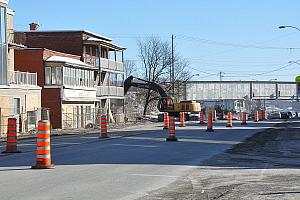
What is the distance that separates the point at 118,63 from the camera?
79812mm

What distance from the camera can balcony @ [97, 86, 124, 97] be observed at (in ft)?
231

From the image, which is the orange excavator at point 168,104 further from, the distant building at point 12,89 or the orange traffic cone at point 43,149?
the orange traffic cone at point 43,149

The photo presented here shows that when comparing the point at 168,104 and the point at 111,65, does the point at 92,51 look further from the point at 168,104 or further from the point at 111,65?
the point at 168,104

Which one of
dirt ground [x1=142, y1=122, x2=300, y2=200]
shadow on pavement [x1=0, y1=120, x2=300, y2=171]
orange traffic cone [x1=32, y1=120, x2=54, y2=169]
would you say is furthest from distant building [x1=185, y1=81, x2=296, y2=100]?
orange traffic cone [x1=32, y1=120, x2=54, y2=169]

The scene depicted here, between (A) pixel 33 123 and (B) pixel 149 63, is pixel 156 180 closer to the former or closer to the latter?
(A) pixel 33 123

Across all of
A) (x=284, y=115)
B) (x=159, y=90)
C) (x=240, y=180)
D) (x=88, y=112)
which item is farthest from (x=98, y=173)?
(x=284, y=115)

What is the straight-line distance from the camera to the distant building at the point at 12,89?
44.9 meters

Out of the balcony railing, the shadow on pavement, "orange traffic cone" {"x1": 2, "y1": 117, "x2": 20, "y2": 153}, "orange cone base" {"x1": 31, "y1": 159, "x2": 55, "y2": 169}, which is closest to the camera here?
"orange cone base" {"x1": 31, "y1": 159, "x2": 55, "y2": 169}

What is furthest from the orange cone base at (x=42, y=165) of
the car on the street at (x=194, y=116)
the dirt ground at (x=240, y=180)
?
the car on the street at (x=194, y=116)

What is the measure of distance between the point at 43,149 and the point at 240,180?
542 cm

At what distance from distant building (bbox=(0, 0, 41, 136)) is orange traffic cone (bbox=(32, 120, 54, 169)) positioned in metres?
28.3

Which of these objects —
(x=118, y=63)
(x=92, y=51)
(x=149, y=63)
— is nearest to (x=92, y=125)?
(x=92, y=51)

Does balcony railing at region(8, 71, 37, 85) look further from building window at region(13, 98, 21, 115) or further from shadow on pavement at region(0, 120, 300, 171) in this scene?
shadow on pavement at region(0, 120, 300, 171)

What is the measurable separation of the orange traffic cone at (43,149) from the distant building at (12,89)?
93.0ft
